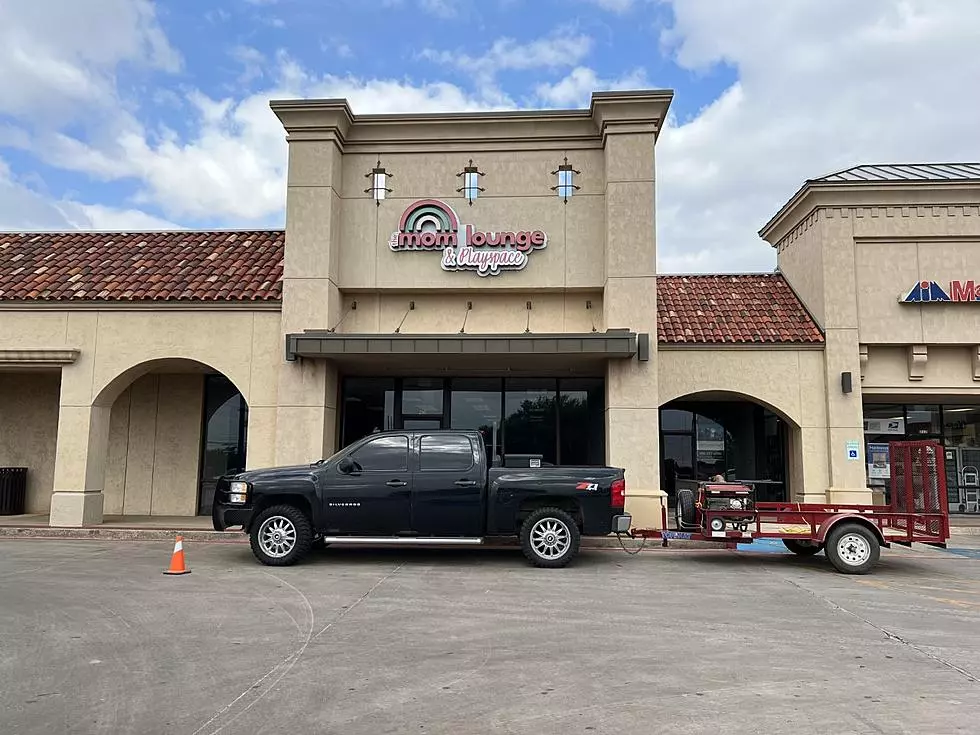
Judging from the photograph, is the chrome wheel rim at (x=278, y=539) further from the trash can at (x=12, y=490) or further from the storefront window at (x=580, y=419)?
the trash can at (x=12, y=490)

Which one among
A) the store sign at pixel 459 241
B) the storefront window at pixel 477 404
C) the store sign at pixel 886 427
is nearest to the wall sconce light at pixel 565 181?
the store sign at pixel 459 241

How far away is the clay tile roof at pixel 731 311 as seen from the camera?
53.1 feet

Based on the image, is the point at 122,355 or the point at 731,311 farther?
the point at 731,311

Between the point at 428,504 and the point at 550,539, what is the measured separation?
195cm

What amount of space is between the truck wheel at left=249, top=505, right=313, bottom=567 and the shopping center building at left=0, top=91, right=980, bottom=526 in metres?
3.79

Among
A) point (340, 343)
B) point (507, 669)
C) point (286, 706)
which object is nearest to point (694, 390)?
point (340, 343)

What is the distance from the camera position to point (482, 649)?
694 centimetres

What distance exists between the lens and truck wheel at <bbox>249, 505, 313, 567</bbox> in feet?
37.1

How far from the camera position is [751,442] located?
19.0 m

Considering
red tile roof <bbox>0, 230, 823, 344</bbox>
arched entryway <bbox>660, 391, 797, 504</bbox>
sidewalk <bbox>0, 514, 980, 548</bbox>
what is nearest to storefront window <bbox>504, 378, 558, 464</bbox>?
red tile roof <bbox>0, 230, 823, 344</bbox>

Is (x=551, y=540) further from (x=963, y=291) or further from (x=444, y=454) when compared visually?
(x=963, y=291)

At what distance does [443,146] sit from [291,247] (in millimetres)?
3962

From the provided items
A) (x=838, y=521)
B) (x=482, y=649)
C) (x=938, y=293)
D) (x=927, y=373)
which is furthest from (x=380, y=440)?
(x=938, y=293)

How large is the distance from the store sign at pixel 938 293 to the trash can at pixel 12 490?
67.3 ft
